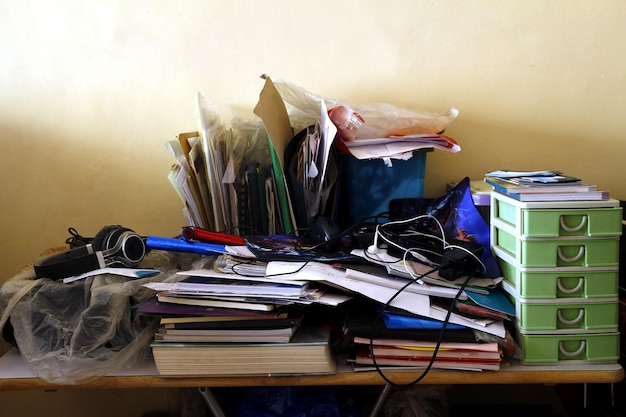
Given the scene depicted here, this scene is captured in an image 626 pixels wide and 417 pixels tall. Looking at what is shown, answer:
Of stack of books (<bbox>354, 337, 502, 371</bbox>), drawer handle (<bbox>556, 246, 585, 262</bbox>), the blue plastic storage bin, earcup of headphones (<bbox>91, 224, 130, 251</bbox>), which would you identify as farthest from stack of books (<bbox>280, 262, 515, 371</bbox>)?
earcup of headphones (<bbox>91, 224, 130, 251</bbox>)

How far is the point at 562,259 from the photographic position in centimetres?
86

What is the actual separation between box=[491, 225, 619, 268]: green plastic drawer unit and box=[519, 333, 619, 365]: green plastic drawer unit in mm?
126

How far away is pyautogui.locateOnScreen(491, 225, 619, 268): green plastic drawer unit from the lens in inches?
33.4

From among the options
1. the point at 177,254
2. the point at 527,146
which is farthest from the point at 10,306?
the point at 527,146

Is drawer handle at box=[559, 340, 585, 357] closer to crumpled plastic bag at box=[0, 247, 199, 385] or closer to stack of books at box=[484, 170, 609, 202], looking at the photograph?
stack of books at box=[484, 170, 609, 202]

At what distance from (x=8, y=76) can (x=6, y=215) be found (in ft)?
1.16

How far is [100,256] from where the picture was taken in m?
1.00

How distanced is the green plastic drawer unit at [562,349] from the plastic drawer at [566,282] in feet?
0.23

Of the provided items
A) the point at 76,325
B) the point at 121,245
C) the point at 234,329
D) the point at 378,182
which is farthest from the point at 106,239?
the point at 378,182

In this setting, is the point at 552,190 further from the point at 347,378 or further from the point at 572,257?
the point at 347,378

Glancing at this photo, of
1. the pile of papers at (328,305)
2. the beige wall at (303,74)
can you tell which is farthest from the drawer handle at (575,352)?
the beige wall at (303,74)

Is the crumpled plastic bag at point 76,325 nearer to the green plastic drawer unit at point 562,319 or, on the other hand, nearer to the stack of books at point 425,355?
the stack of books at point 425,355

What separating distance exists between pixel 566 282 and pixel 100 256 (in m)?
→ 0.85

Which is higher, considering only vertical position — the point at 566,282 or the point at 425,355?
the point at 566,282
